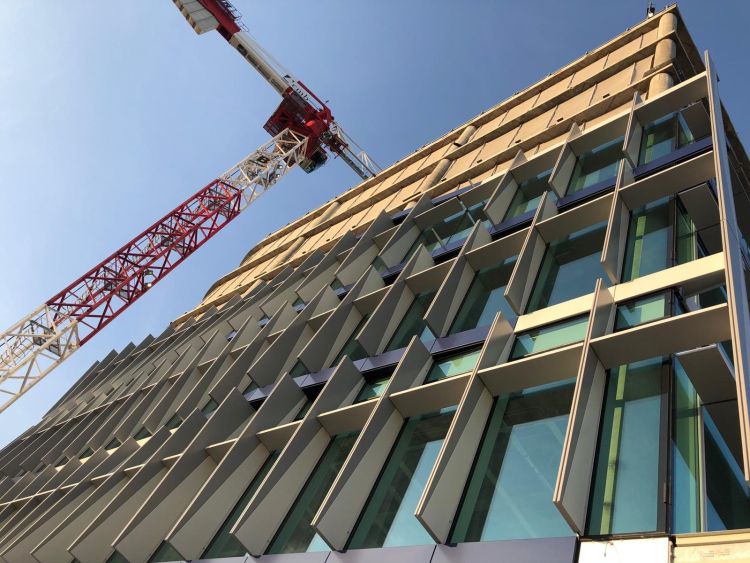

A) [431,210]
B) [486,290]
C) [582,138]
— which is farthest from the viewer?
[431,210]

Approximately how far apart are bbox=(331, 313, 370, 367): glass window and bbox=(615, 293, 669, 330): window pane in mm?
6036

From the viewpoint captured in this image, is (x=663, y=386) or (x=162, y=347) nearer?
(x=663, y=386)

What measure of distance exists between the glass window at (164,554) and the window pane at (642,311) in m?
9.56

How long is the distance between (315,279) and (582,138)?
977 centimetres

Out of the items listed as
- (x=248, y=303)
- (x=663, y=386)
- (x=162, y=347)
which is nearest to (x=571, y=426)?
(x=663, y=386)

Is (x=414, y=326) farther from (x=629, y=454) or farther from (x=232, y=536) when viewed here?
(x=629, y=454)

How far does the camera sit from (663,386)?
8219mm

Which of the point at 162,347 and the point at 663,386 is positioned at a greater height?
the point at 162,347

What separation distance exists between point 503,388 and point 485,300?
12.6ft

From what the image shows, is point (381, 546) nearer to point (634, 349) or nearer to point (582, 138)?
point (634, 349)

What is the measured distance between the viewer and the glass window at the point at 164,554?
12.2 m

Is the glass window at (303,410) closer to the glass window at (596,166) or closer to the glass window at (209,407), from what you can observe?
the glass window at (209,407)

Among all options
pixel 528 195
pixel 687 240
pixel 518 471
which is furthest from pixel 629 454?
pixel 528 195

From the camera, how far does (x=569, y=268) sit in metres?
12.4
